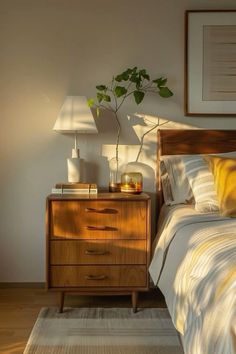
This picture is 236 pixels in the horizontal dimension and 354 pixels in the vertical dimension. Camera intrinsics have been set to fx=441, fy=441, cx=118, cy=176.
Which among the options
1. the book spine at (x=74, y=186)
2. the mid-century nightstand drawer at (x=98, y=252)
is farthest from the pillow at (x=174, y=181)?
the book spine at (x=74, y=186)

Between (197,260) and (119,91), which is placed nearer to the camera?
(197,260)

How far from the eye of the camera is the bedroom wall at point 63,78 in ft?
9.59

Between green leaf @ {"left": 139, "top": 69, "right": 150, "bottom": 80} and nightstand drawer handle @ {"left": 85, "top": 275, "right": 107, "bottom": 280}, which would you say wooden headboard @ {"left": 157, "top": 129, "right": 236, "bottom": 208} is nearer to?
green leaf @ {"left": 139, "top": 69, "right": 150, "bottom": 80}

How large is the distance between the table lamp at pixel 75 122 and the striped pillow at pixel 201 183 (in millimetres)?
622

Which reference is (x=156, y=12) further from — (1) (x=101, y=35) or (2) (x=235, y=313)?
(2) (x=235, y=313)

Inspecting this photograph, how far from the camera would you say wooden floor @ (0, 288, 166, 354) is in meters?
2.33

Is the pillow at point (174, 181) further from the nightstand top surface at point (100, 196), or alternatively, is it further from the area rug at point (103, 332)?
the area rug at point (103, 332)

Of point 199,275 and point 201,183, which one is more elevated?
point 201,183

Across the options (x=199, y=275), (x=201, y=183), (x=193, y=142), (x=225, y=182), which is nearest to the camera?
(x=199, y=275)

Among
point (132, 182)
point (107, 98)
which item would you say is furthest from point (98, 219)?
point (107, 98)

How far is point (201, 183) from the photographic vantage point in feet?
8.17

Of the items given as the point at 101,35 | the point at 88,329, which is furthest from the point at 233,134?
the point at 88,329

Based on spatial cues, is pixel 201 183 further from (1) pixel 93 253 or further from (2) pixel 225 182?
(1) pixel 93 253

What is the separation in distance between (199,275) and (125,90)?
1.56 meters
